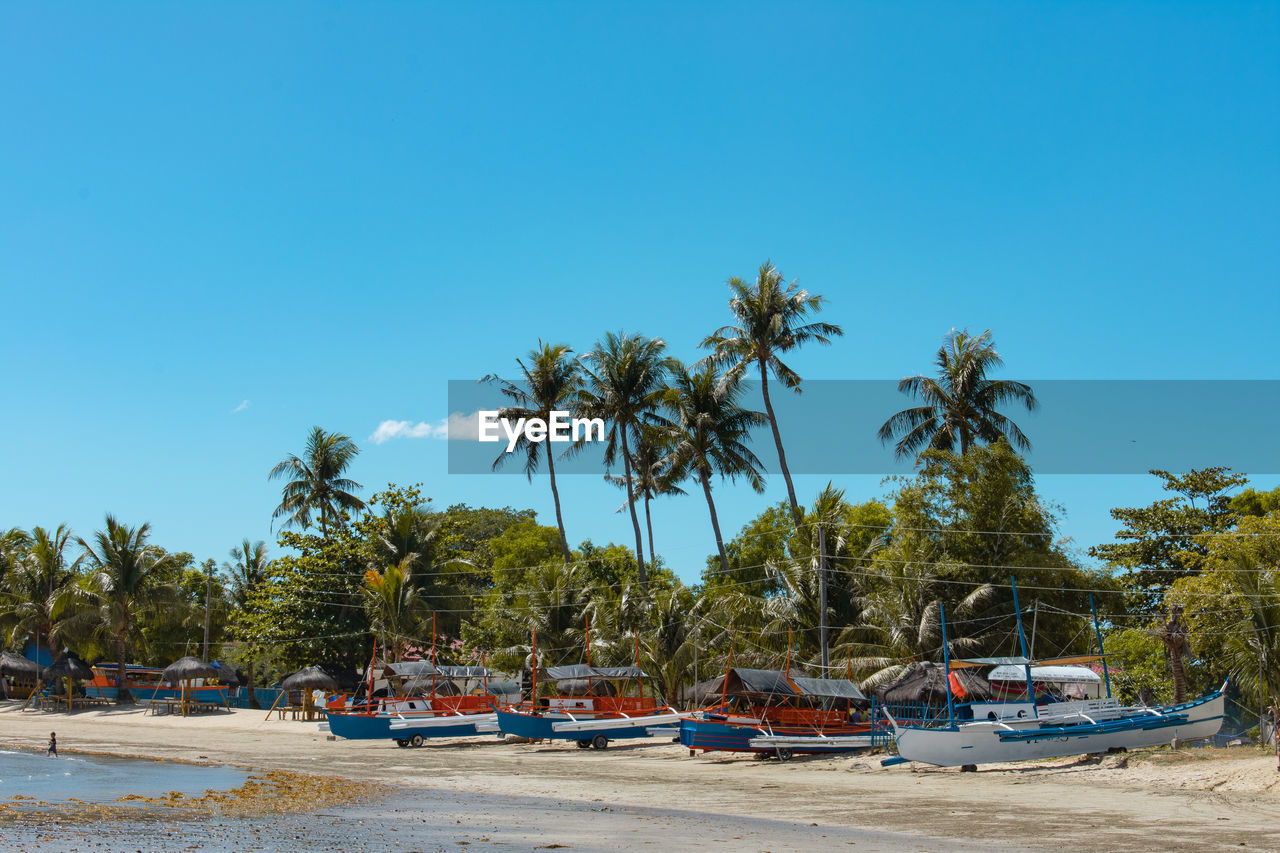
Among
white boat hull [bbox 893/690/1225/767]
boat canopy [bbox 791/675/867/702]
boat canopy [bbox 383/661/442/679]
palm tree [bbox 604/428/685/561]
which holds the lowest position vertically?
white boat hull [bbox 893/690/1225/767]

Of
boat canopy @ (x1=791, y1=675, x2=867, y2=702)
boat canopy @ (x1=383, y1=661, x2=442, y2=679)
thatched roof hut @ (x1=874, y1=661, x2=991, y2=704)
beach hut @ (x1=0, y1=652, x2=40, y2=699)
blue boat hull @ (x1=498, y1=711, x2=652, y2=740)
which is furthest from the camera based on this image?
beach hut @ (x1=0, y1=652, x2=40, y2=699)

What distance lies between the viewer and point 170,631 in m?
62.3

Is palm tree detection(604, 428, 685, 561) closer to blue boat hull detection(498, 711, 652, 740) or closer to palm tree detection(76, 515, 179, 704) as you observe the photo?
blue boat hull detection(498, 711, 652, 740)

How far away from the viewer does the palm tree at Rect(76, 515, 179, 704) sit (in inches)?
2055

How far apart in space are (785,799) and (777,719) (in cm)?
851

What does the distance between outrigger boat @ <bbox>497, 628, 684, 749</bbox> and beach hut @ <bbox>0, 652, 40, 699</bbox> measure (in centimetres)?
3425

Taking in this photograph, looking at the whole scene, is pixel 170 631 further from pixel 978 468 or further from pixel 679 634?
pixel 978 468

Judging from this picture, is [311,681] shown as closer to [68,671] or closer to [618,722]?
[618,722]

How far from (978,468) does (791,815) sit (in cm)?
2076

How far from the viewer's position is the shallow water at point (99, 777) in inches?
779

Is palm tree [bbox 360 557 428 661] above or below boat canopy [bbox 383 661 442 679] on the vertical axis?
above

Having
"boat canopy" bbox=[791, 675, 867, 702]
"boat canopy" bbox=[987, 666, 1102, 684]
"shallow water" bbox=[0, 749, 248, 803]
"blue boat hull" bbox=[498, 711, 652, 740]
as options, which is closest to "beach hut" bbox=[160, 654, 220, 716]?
"shallow water" bbox=[0, 749, 248, 803]

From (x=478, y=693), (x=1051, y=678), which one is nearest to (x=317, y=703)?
(x=478, y=693)

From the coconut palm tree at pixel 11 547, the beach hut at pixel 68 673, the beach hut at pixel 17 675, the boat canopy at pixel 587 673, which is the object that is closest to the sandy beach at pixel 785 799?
the boat canopy at pixel 587 673
